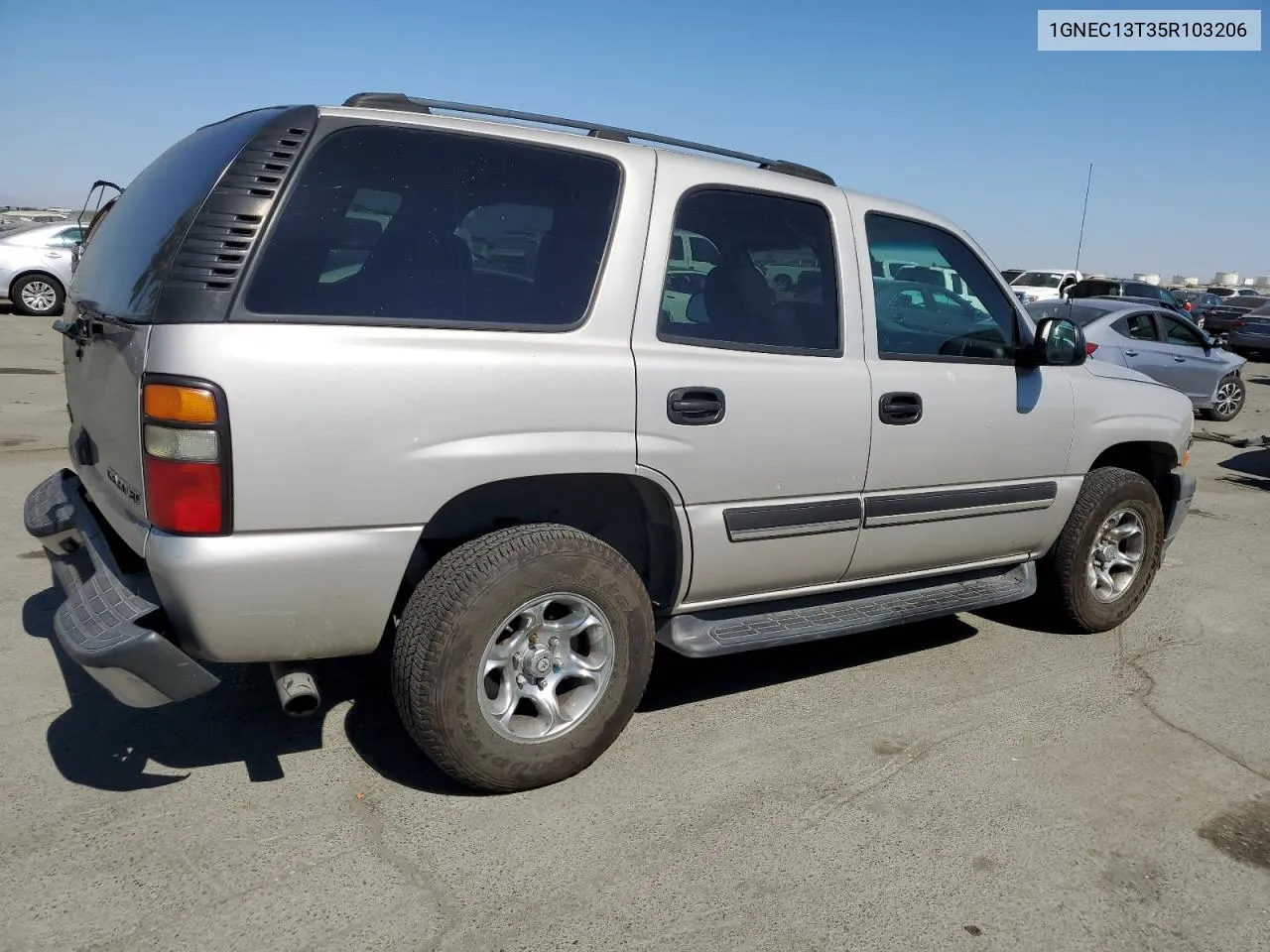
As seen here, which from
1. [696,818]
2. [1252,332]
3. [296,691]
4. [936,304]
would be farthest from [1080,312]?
[1252,332]

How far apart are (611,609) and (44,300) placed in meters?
17.1

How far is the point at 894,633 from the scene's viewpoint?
4879mm

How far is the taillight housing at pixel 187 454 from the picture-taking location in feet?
8.36

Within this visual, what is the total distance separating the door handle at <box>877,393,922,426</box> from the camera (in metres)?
3.75

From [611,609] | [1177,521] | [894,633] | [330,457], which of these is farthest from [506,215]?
[1177,521]

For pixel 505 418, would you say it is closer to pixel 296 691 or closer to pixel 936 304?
pixel 296 691

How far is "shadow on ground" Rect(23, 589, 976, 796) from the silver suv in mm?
480

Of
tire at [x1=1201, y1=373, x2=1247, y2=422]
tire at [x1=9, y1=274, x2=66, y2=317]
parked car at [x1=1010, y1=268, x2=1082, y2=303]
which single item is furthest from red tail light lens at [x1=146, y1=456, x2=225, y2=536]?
parked car at [x1=1010, y1=268, x2=1082, y2=303]

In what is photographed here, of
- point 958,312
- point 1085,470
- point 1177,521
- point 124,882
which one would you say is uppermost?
point 958,312

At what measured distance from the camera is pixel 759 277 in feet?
12.1

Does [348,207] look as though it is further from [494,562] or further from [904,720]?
[904,720]

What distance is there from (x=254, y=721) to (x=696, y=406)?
6.19 feet

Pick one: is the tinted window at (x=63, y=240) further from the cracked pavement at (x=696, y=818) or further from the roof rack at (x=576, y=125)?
Result: the roof rack at (x=576, y=125)

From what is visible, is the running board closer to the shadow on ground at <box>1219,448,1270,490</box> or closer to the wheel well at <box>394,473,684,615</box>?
the wheel well at <box>394,473,684,615</box>
